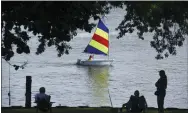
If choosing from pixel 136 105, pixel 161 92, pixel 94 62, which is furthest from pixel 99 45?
pixel 136 105

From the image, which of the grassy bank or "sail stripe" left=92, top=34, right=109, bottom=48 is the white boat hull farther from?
the grassy bank

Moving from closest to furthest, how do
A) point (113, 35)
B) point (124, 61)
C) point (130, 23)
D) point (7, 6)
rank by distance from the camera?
point (7, 6), point (130, 23), point (113, 35), point (124, 61)

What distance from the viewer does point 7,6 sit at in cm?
520

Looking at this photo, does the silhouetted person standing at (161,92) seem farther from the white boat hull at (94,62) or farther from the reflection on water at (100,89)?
the white boat hull at (94,62)

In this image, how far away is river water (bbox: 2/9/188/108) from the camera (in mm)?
6113

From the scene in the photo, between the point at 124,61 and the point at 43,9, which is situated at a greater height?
the point at 43,9

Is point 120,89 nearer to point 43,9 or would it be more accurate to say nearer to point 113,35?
point 113,35

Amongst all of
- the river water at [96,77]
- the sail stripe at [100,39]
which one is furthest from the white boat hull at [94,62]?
the sail stripe at [100,39]

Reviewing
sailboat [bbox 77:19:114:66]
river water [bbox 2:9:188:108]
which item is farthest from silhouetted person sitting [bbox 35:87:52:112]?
sailboat [bbox 77:19:114:66]

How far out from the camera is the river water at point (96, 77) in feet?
20.1

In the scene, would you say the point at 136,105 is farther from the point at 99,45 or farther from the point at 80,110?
the point at 99,45

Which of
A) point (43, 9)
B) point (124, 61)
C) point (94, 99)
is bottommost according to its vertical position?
point (94, 99)

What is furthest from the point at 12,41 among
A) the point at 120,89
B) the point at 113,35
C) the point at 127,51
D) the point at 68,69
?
the point at 127,51

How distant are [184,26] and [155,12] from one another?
1.40ft
